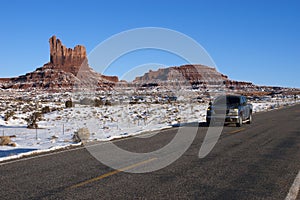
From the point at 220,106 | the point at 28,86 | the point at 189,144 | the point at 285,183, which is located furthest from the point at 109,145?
the point at 28,86

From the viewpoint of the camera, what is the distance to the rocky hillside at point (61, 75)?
133 meters

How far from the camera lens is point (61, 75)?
458 feet

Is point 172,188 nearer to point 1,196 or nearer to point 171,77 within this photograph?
point 1,196

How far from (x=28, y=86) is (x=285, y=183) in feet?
485

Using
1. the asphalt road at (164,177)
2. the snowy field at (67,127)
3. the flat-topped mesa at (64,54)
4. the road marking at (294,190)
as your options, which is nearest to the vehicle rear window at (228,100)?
the snowy field at (67,127)

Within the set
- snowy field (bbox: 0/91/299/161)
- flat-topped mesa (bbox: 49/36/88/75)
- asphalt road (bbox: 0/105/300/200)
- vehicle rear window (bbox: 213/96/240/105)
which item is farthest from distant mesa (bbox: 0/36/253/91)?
asphalt road (bbox: 0/105/300/200)

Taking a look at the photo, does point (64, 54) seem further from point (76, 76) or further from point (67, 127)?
point (67, 127)

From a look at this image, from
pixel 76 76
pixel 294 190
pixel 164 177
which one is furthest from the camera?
pixel 76 76

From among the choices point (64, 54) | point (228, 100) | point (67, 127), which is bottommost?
point (67, 127)

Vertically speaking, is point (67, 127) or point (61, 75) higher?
point (61, 75)

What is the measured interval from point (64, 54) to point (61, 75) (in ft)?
106

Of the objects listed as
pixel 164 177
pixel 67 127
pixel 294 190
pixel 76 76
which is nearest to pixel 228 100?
pixel 67 127

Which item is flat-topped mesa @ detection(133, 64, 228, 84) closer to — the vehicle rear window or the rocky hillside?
the rocky hillside

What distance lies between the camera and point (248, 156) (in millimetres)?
8789
